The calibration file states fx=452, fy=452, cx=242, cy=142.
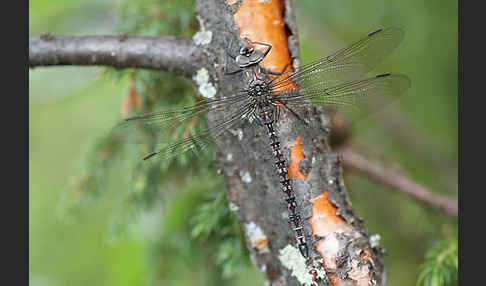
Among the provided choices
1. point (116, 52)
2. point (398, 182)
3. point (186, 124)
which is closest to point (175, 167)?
point (186, 124)

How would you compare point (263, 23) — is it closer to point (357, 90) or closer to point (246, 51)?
point (246, 51)

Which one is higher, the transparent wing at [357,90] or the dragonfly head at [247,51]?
the dragonfly head at [247,51]

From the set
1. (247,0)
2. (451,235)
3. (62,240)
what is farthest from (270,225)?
(62,240)

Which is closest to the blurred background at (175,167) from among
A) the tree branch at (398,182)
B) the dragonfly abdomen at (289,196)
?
the tree branch at (398,182)

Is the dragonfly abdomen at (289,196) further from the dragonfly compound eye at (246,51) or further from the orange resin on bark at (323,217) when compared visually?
the dragonfly compound eye at (246,51)

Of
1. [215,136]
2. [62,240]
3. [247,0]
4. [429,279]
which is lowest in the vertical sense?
[62,240]

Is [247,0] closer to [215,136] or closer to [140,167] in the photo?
[215,136]
